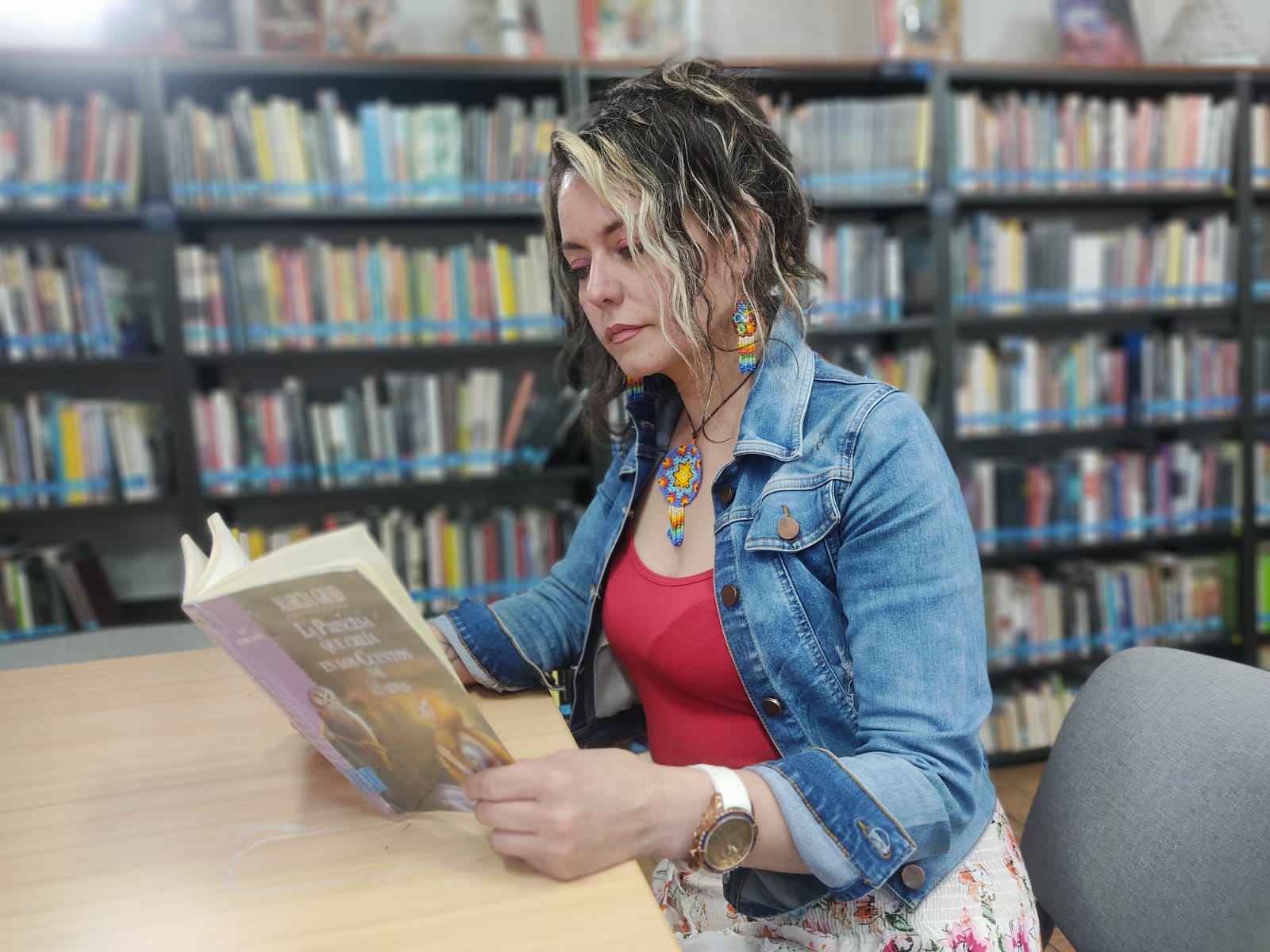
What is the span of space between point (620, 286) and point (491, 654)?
43 cm

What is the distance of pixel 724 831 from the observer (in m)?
0.68

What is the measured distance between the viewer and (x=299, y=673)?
0.66 metres

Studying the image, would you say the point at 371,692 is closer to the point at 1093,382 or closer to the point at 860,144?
the point at 860,144

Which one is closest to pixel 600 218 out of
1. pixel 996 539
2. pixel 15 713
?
pixel 15 713

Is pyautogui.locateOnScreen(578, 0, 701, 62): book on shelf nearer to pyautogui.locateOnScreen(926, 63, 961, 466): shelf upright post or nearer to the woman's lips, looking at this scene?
pyautogui.locateOnScreen(926, 63, 961, 466): shelf upright post

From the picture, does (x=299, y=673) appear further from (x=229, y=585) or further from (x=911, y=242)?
(x=911, y=242)

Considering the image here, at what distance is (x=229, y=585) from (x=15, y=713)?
23.7 inches

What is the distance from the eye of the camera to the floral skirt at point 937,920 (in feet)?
2.71

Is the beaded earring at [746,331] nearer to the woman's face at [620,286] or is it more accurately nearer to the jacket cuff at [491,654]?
the woman's face at [620,286]

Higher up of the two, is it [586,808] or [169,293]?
[169,293]

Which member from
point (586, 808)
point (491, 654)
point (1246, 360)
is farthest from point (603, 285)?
point (1246, 360)

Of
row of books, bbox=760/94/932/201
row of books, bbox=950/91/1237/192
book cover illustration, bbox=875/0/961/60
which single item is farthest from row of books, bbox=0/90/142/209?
row of books, bbox=950/91/1237/192

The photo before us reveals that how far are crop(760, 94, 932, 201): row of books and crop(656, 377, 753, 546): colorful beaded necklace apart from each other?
1.79 metres

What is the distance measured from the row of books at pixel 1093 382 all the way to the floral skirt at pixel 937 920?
6.97ft
